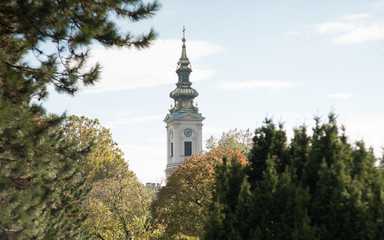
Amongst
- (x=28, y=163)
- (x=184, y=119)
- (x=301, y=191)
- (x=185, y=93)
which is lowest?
(x=301, y=191)

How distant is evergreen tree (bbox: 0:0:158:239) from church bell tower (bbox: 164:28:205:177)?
8904 centimetres

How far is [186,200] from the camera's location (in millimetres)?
31312

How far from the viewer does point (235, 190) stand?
1341 centimetres

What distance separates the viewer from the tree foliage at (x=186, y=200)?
30.3 metres

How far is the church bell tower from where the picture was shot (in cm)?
10588

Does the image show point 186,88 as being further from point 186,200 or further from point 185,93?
point 186,200

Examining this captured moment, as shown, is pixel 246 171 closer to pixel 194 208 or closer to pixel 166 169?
pixel 194 208

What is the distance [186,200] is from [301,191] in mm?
20278

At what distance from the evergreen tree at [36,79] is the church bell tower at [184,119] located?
8904cm

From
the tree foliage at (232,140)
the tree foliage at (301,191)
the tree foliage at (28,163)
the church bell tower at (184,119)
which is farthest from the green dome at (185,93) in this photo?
the tree foliage at (301,191)

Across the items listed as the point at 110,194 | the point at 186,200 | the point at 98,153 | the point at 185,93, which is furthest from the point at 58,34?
the point at 185,93

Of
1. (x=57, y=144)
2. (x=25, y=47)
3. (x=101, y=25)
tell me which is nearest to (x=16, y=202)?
(x=57, y=144)

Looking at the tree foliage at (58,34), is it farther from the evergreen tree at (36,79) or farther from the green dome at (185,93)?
the green dome at (185,93)

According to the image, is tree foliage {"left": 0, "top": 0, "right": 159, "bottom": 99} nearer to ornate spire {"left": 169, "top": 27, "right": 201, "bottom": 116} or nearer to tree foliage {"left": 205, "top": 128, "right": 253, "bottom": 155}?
tree foliage {"left": 205, "top": 128, "right": 253, "bottom": 155}
